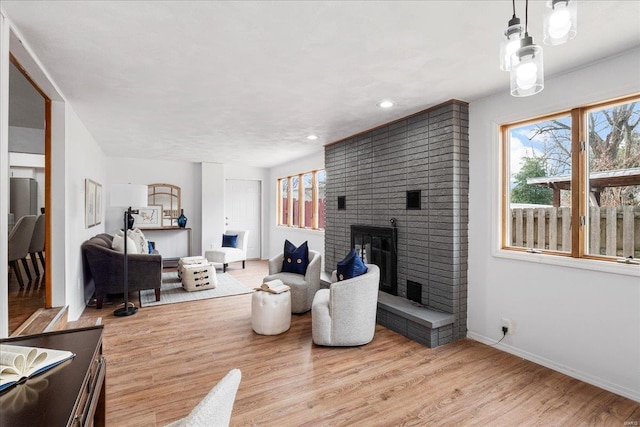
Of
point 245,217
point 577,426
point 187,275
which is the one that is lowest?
point 577,426

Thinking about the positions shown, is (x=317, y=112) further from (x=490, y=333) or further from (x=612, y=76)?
(x=490, y=333)

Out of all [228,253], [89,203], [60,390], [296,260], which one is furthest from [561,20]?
[228,253]

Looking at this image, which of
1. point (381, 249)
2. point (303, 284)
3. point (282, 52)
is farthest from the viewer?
point (381, 249)

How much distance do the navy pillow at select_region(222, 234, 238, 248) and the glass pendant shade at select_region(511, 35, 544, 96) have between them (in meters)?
6.36

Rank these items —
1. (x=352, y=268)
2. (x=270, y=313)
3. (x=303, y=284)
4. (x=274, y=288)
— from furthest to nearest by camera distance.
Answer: (x=303, y=284), (x=274, y=288), (x=270, y=313), (x=352, y=268)

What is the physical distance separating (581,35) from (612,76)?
1.84 feet

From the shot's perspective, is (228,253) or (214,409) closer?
(214,409)

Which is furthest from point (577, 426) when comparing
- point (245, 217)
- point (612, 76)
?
point (245, 217)

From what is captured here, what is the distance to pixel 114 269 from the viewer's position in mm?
4223

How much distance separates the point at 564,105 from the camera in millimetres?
2574

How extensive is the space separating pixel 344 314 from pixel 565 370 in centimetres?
181

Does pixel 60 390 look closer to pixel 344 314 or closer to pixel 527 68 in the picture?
pixel 527 68

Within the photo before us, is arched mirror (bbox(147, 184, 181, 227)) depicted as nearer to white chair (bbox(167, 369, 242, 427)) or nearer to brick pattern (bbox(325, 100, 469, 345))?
brick pattern (bbox(325, 100, 469, 345))

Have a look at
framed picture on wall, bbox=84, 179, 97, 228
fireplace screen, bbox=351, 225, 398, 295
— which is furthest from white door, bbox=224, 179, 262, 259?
fireplace screen, bbox=351, 225, 398, 295
